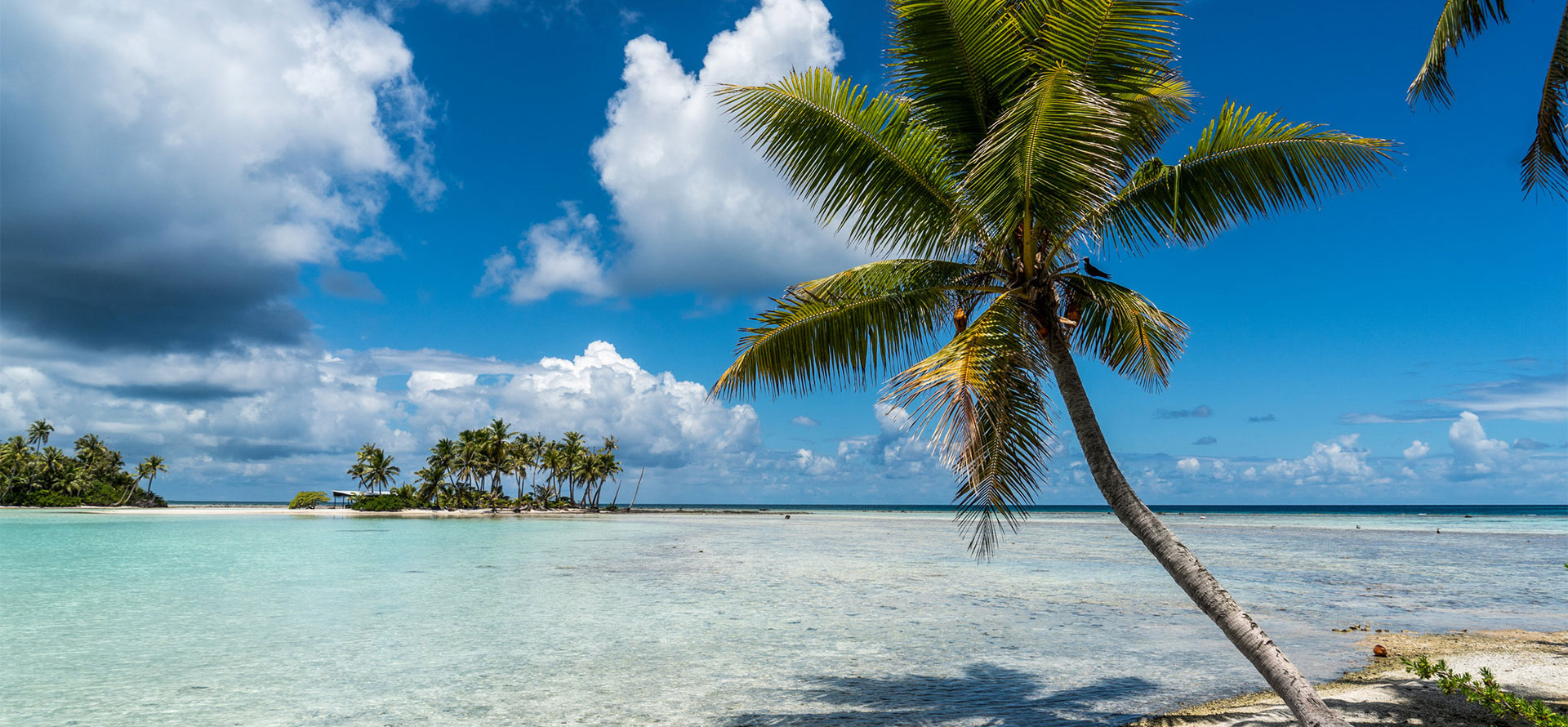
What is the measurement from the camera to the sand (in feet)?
19.8

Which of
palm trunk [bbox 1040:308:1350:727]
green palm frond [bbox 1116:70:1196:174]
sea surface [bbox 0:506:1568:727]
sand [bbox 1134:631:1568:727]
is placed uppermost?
green palm frond [bbox 1116:70:1196:174]

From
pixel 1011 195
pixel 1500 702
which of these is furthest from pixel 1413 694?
pixel 1011 195

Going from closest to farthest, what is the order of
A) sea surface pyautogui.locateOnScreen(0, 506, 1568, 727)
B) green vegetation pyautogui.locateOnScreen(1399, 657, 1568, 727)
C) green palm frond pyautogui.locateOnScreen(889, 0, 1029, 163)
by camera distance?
green vegetation pyautogui.locateOnScreen(1399, 657, 1568, 727) < green palm frond pyautogui.locateOnScreen(889, 0, 1029, 163) < sea surface pyautogui.locateOnScreen(0, 506, 1568, 727)

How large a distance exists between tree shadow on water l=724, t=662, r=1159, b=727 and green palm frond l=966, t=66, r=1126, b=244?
4.74 m

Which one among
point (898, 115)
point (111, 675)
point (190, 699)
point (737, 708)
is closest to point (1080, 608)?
point (737, 708)

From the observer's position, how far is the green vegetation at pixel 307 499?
80500mm

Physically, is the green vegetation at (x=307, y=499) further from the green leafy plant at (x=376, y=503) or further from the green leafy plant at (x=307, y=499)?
the green leafy plant at (x=376, y=503)

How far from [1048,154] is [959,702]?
5601 millimetres

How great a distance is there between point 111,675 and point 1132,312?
1140cm

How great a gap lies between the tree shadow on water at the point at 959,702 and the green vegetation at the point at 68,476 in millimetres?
97419

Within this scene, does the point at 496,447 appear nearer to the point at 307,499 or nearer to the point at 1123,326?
the point at 307,499

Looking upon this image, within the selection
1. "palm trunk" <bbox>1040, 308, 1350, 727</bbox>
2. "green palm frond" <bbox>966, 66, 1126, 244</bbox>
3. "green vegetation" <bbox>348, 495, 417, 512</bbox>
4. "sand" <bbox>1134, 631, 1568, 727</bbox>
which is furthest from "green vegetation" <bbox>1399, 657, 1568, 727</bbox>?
"green vegetation" <bbox>348, 495, 417, 512</bbox>

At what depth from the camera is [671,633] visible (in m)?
11.2

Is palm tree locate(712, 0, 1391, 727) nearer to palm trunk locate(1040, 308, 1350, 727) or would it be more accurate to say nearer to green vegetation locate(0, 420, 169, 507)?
palm trunk locate(1040, 308, 1350, 727)
